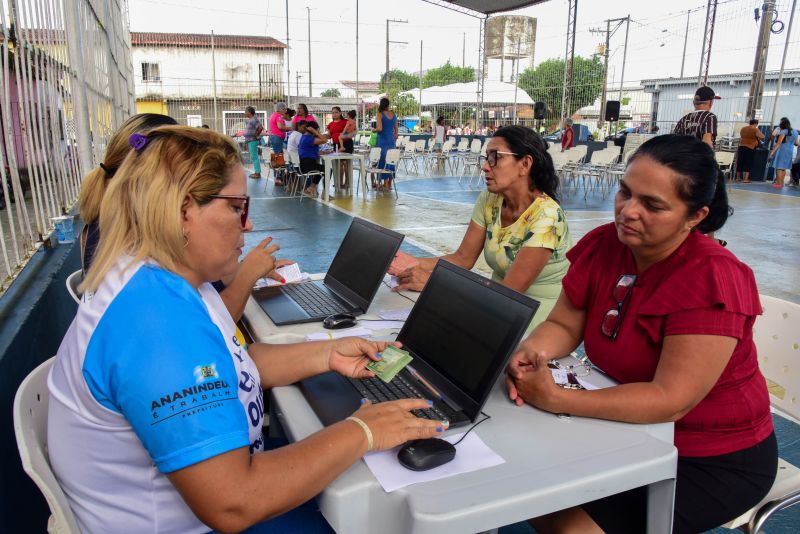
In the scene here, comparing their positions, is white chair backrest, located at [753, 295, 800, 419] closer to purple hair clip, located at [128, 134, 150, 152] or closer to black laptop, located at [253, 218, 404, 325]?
black laptop, located at [253, 218, 404, 325]

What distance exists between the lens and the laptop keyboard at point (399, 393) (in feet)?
4.09

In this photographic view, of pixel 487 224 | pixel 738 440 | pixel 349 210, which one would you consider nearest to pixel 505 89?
pixel 349 210

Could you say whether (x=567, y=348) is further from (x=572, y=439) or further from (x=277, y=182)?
(x=277, y=182)

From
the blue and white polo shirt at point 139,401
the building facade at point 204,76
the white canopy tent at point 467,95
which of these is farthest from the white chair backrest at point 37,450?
the building facade at point 204,76

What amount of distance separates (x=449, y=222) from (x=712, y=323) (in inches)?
262

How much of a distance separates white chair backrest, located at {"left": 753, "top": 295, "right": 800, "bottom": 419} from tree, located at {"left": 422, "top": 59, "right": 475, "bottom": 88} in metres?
58.4

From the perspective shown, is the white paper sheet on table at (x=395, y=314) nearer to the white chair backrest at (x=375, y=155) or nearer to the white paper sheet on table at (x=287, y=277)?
the white paper sheet on table at (x=287, y=277)

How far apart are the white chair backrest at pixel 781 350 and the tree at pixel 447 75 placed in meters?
58.4

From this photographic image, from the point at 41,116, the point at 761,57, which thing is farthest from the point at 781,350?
the point at 761,57

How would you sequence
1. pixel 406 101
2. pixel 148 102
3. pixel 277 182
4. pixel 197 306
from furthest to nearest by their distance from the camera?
pixel 406 101 → pixel 148 102 → pixel 277 182 → pixel 197 306

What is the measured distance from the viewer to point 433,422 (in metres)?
1.16

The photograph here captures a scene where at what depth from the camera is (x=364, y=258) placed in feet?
6.97

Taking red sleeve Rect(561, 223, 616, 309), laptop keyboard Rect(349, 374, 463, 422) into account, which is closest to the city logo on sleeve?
laptop keyboard Rect(349, 374, 463, 422)

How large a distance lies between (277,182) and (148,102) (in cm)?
1947
